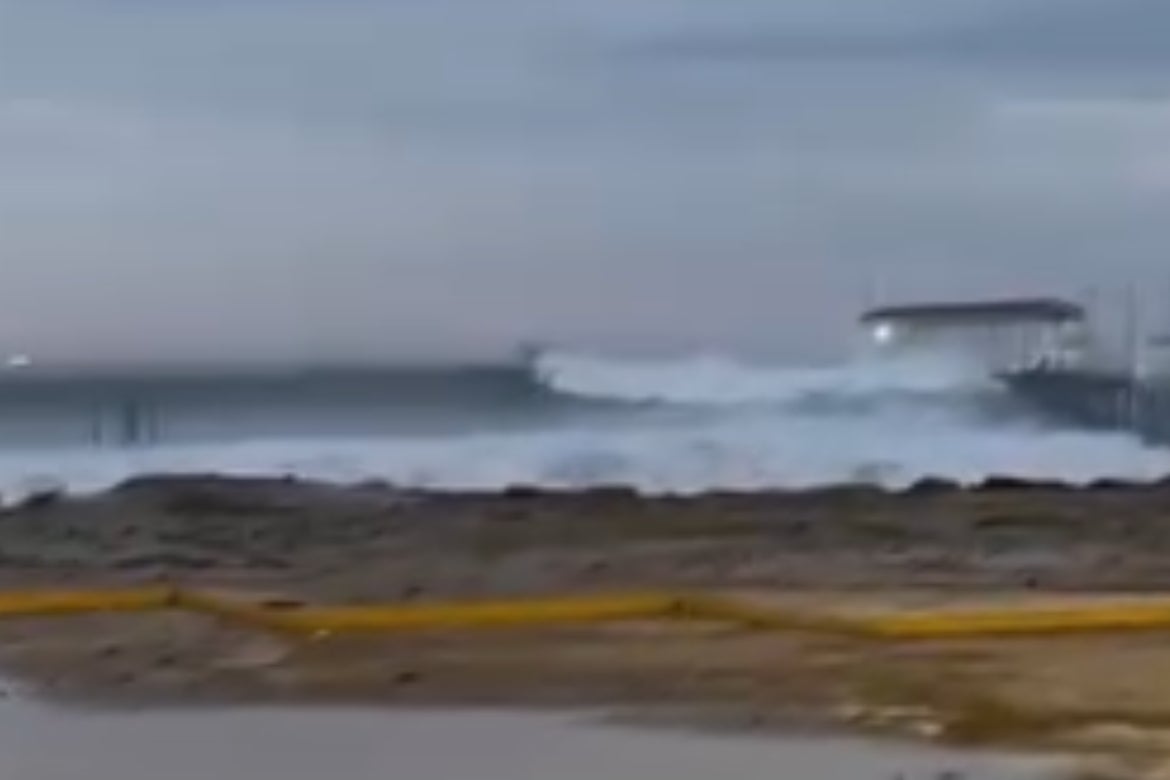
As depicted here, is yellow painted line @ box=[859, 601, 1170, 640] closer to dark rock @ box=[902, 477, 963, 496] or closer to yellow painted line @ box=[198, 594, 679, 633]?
yellow painted line @ box=[198, 594, 679, 633]

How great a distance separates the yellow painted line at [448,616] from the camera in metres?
15.9

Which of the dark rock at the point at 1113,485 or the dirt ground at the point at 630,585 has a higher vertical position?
the dark rock at the point at 1113,485

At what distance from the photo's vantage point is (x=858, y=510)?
29.0 metres

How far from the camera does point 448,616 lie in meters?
16.0

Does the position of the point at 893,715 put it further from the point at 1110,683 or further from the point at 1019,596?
the point at 1019,596

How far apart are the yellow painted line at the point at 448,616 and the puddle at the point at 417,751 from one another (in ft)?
10.6

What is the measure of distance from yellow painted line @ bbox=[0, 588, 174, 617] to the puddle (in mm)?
3959

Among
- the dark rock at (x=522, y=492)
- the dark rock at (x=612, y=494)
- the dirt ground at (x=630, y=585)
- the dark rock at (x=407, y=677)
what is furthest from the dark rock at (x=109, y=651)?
the dark rock at (x=522, y=492)

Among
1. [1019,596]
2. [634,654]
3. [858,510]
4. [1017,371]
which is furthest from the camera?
[1017,371]

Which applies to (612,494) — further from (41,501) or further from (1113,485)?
(1113,485)

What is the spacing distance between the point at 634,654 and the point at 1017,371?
3457cm

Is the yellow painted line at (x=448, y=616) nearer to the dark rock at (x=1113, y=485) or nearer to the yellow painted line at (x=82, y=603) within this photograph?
the yellow painted line at (x=82, y=603)

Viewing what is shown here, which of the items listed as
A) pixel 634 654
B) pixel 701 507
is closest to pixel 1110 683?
pixel 634 654

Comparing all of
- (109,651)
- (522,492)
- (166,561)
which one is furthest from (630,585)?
(522,492)
